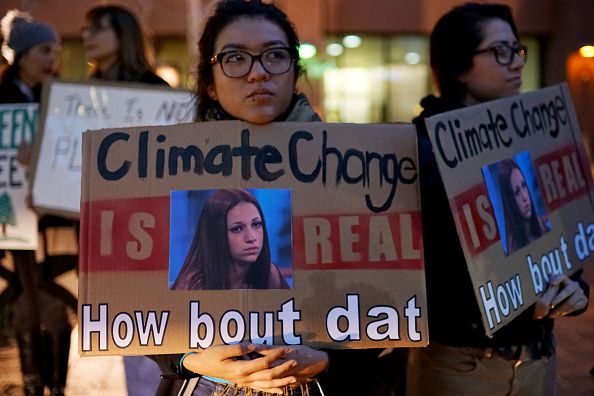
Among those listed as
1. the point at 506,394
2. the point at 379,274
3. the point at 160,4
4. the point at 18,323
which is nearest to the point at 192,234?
the point at 379,274

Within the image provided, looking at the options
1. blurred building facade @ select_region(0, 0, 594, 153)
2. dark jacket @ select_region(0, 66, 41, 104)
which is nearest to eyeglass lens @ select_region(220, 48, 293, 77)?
dark jacket @ select_region(0, 66, 41, 104)

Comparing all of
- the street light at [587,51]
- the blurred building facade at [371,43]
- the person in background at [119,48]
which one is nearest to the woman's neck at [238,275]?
the person in background at [119,48]

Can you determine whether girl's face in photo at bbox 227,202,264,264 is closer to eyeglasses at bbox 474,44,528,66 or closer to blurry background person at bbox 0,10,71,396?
eyeglasses at bbox 474,44,528,66

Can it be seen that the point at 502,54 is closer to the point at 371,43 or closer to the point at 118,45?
the point at 118,45

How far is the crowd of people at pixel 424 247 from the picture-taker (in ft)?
5.69

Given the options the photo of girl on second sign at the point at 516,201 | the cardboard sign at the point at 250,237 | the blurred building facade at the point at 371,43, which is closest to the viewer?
the cardboard sign at the point at 250,237

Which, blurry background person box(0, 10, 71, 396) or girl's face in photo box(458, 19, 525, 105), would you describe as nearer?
girl's face in photo box(458, 19, 525, 105)

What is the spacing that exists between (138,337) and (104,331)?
0.08 meters

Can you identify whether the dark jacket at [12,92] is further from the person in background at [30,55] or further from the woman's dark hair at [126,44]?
the woman's dark hair at [126,44]

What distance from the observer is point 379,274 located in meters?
1.79

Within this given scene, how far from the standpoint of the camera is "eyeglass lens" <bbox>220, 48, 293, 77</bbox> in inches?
72.2

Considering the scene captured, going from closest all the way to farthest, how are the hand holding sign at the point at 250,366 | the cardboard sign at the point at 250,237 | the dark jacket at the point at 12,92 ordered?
the hand holding sign at the point at 250,366 → the cardboard sign at the point at 250,237 → the dark jacket at the point at 12,92

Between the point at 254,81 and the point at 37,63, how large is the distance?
2.86m

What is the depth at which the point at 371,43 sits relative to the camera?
17.8 metres
